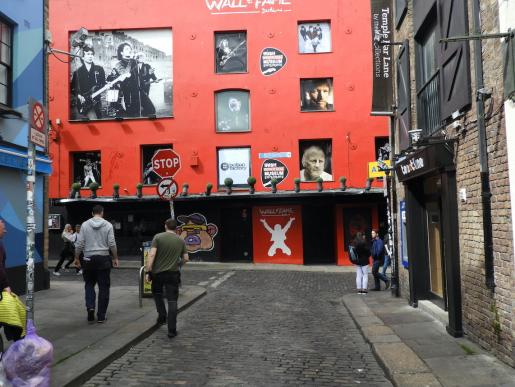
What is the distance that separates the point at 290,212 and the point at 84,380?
16457 mm

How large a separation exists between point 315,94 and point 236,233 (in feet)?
22.2

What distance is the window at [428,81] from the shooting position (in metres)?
8.08

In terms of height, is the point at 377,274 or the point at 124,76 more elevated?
the point at 124,76

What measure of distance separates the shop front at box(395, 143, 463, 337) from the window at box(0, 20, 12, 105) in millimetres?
7895

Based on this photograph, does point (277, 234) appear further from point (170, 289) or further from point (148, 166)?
point (170, 289)

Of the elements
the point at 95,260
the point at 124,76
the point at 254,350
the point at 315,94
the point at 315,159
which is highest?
the point at 124,76

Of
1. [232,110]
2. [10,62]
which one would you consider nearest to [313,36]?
[232,110]

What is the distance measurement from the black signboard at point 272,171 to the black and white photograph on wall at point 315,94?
2579 millimetres

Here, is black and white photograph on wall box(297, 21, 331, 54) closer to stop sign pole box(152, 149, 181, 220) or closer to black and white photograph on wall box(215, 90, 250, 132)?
black and white photograph on wall box(215, 90, 250, 132)

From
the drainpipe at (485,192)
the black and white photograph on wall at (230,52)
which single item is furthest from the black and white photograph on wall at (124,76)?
the drainpipe at (485,192)

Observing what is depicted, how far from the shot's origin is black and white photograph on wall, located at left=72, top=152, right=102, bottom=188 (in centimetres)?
2180

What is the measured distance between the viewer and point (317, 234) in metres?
21.4

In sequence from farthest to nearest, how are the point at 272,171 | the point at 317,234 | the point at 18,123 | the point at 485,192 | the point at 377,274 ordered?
1. the point at 317,234
2. the point at 272,171
3. the point at 377,274
4. the point at 18,123
5. the point at 485,192

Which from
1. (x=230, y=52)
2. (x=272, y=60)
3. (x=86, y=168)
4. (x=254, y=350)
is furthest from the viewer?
(x=86, y=168)
